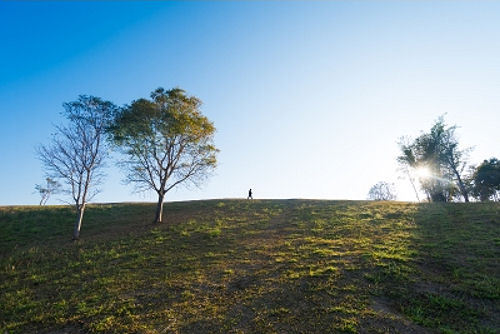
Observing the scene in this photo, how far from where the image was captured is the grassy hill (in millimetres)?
8695

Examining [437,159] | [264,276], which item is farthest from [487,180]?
[264,276]

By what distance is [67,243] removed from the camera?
1995cm

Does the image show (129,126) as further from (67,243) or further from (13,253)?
(13,253)

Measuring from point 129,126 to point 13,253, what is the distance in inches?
545

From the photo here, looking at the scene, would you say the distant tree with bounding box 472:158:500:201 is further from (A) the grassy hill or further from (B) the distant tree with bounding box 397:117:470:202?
(A) the grassy hill

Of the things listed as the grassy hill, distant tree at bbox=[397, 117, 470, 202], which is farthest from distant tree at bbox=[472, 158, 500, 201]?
the grassy hill

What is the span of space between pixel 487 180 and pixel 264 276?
2269 inches

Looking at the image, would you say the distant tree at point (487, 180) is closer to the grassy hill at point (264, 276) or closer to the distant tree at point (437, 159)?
the distant tree at point (437, 159)

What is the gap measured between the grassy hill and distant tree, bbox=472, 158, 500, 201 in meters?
34.1

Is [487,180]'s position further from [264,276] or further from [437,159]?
[264,276]

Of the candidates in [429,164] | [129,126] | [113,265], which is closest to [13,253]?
[113,265]

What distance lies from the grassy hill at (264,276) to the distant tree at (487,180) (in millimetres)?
34097

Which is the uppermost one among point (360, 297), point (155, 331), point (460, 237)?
point (460, 237)

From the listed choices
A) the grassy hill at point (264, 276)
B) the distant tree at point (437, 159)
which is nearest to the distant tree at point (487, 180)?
the distant tree at point (437, 159)
